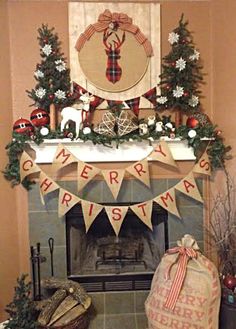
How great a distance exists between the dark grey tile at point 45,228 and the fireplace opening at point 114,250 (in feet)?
0.19

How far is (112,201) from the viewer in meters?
2.68

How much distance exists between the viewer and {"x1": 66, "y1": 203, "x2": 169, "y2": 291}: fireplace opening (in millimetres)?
2732

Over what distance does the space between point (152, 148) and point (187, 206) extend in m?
0.53

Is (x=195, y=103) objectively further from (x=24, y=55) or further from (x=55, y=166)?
(x=24, y=55)

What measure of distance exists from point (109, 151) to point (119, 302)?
1.16m

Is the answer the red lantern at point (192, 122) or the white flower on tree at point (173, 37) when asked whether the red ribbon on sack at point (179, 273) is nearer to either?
the red lantern at point (192, 122)

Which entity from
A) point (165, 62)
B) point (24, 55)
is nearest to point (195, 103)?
point (165, 62)

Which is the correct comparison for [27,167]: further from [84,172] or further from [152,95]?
[152,95]

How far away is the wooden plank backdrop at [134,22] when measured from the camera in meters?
2.60

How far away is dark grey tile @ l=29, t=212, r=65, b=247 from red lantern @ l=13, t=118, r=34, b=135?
0.62 metres

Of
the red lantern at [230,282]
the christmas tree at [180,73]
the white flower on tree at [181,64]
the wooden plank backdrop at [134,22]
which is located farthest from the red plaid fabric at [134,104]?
the red lantern at [230,282]

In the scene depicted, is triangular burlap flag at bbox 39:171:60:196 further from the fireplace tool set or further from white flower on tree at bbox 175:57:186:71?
white flower on tree at bbox 175:57:186:71

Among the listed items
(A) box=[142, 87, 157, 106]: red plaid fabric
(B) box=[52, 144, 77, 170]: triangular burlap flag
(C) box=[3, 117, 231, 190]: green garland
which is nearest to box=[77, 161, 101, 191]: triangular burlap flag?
(B) box=[52, 144, 77, 170]: triangular burlap flag

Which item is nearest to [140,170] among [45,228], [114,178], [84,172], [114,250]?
[114,178]
